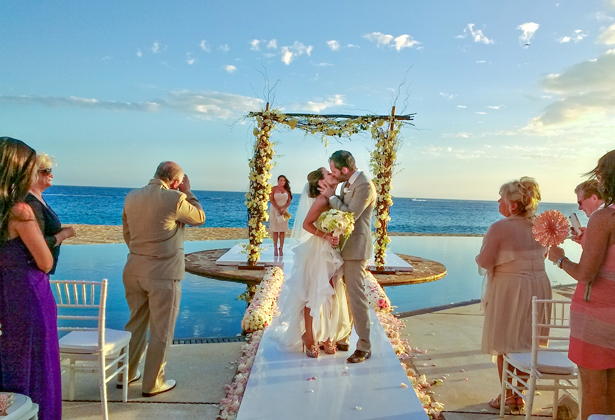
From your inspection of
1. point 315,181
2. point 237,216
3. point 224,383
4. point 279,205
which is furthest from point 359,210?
Answer: point 237,216

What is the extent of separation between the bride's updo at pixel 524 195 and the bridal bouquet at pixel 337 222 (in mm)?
1324

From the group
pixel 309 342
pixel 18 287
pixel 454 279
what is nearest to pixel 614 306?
pixel 309 342

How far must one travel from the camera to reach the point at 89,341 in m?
3.43

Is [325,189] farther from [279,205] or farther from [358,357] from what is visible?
[279,205]

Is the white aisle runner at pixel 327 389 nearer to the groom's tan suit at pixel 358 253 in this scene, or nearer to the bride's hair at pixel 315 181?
the groom's tan suit at pixel 358 253

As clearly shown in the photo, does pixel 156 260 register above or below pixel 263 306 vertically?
above

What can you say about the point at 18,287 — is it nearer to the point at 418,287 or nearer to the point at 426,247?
the point at 418,287

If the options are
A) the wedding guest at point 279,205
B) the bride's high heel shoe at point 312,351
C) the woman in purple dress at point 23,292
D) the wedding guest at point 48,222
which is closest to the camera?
the woman in purple dress at point 23,292

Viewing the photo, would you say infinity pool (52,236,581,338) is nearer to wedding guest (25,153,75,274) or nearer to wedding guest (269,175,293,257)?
wedding guest (269,175,293,257)

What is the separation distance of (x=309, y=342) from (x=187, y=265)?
5859mm

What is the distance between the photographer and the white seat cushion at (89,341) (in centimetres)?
334

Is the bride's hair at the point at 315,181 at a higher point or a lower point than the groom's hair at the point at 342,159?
lower

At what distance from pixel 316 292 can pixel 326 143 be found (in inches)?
204

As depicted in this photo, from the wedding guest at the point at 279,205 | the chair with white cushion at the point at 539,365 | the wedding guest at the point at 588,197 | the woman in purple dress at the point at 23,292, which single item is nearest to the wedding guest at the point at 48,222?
the woman in purple dress at the point at 23,292
